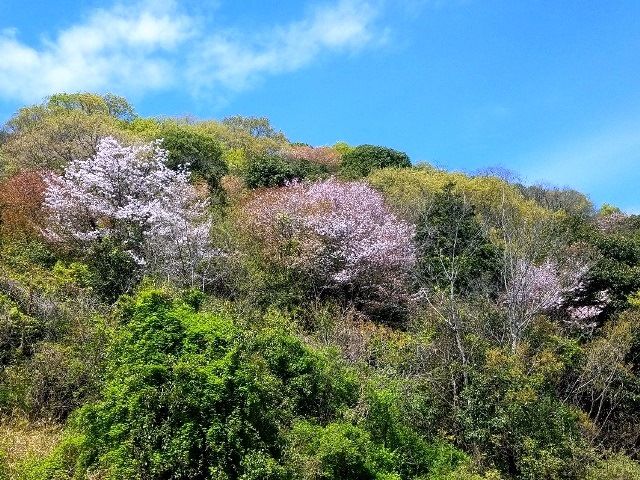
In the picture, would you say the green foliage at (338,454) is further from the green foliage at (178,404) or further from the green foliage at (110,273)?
the green foliage at (110,273)

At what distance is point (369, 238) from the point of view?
19.6 m

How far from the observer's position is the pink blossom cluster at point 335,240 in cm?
1841

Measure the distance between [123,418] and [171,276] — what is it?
730 cm

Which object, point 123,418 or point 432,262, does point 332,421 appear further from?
point 432,262

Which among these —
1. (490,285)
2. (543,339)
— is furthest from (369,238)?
(543,339)

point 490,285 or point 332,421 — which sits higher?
point 490,285

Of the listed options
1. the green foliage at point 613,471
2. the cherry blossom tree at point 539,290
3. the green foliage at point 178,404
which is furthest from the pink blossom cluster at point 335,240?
the green foliage at point 613,471

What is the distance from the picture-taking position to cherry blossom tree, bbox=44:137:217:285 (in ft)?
55.9

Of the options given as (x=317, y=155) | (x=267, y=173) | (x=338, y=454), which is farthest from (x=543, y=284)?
(x=317, y=155)

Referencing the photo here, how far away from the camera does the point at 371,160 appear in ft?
123

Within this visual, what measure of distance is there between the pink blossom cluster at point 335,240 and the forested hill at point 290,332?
0.24 feet

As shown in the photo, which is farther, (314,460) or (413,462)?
(413,462)

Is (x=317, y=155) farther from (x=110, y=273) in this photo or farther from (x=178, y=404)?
(x=178, y=404)

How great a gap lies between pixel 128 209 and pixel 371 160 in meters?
21.5
